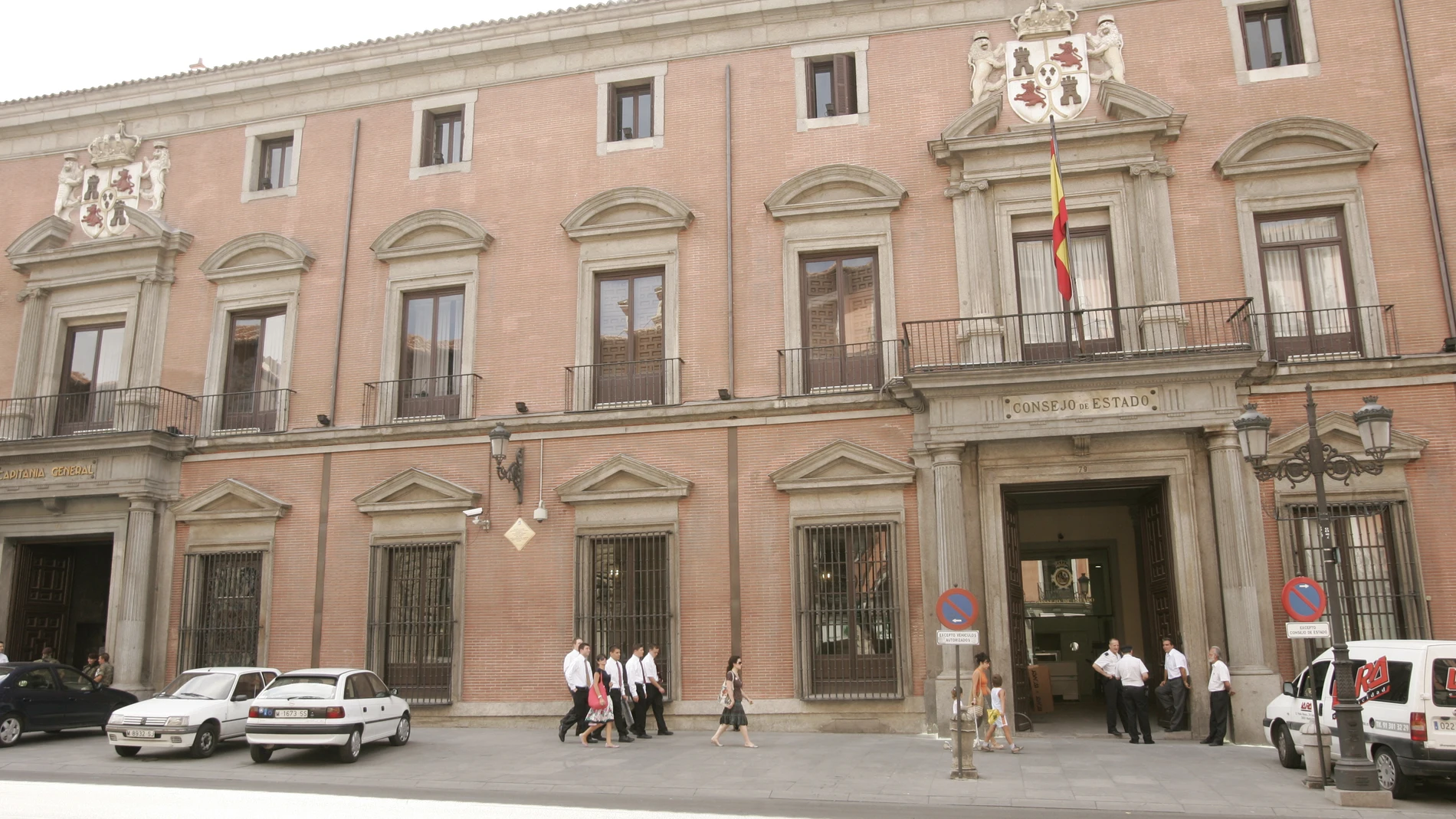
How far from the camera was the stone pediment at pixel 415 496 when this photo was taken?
19125 millimetres

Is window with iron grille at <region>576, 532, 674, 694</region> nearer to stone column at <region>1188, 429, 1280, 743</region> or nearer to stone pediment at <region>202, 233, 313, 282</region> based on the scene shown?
stone pediment at <region>202, 233, 313, 282</region>

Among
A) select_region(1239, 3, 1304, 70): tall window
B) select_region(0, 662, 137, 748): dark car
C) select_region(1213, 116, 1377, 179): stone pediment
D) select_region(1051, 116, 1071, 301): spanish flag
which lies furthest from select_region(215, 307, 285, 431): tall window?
select_region(1239, 3, 1304, 70): tall window

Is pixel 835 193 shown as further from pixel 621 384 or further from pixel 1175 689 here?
pixel 1175 689

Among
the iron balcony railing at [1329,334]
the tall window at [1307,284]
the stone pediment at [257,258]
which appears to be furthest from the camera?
the stone pediment at [257,258]

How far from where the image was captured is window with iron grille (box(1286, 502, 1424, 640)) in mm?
15797

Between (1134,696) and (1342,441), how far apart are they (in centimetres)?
498

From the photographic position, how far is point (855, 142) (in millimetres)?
18984

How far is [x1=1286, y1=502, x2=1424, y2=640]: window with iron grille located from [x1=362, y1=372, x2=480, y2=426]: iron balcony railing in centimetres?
1394

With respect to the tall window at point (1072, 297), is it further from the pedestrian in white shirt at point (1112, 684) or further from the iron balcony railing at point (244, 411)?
the iron balcony railing at point (244, 411)

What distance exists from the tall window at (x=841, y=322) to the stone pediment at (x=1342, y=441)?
20.2 ft

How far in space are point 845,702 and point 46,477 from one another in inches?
614

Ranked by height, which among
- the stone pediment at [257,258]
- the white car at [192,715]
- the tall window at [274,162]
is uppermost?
the tall window at [274,162]

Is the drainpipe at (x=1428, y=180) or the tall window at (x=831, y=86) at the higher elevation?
the tall window at (x=831, y=86)

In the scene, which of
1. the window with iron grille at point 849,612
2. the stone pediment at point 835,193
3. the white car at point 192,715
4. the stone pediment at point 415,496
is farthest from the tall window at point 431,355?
the window with iron grille at point 849,612
